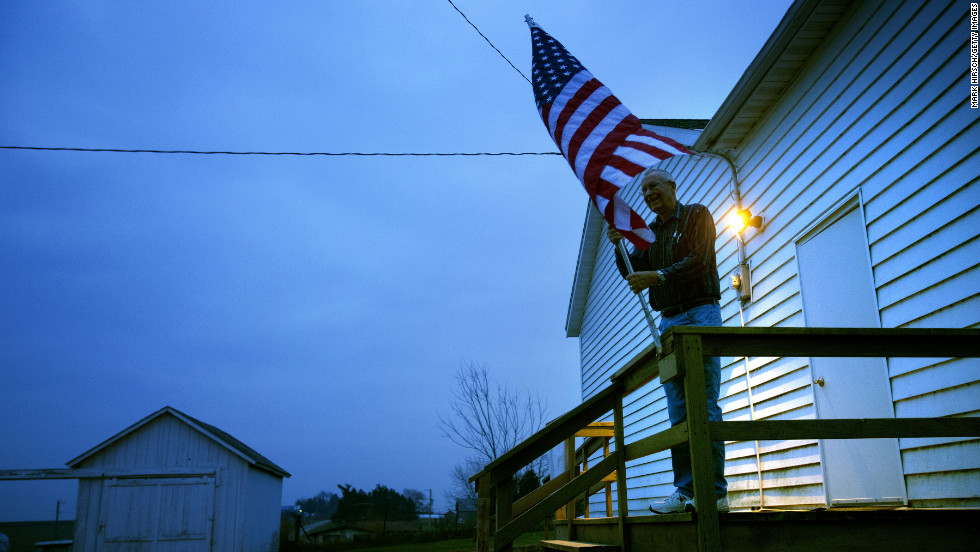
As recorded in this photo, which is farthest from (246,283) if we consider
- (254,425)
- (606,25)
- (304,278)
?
(606,25)

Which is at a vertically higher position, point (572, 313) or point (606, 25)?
point (606, 25)

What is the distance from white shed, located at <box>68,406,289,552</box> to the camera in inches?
653

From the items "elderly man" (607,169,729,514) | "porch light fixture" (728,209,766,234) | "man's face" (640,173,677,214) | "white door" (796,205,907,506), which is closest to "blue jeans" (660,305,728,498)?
"elderly man" (607,169,729,514)

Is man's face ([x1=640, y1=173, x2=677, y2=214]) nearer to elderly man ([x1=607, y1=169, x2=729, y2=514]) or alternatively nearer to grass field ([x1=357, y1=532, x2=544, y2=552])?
elderly man ([x1=607, y1=169, x2=729, y2=514])

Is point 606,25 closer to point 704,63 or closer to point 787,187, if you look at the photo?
point 704,63

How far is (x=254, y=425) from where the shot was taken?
6331cm

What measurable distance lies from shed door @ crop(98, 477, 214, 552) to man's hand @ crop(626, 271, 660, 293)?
16937 mm

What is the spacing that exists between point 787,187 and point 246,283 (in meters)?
67.6

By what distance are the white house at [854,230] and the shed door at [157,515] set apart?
15.1 m

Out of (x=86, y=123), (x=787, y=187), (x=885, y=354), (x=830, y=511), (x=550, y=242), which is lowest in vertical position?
(x=830, y=511)

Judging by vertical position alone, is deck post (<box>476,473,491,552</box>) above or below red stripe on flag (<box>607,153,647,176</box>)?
below

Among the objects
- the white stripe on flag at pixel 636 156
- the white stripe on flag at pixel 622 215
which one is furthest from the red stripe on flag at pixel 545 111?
the white stripe on flag at pixel 622 215

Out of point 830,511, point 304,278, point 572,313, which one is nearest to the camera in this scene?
point 830,511

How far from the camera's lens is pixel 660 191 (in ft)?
11.5
